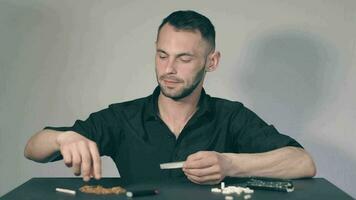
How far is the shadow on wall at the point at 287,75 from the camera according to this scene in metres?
2.06

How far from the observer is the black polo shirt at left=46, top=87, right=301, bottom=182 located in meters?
1.57

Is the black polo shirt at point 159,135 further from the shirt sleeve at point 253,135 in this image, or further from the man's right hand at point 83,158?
the man's right hand at point 83,158

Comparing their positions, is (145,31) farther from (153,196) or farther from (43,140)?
(153,196)

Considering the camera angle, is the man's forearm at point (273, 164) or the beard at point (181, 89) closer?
the man's forearm at point (273, 164)

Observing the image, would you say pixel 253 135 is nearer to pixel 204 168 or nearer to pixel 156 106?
pixel 156 106

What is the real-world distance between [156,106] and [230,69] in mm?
515

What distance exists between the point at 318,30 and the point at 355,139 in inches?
18.1

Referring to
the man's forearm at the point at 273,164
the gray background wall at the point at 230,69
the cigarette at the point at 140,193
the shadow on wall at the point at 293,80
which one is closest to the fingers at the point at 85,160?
the cigarette at the point at 140,193

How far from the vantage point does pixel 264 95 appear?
6.76ft

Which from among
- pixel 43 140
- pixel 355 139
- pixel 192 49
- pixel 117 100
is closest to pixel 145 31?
pixel 117 100

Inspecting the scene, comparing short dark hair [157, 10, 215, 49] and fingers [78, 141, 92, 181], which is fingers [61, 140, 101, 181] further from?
short dark hair [157, 10, 215, 49]

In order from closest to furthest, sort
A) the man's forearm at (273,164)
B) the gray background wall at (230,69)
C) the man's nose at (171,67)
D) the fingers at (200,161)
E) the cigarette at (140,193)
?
1. the cigarette at (140,193)
2. the fingers at (200,161)
3. the man's forearm at (273,164)
4. the man's nose at (171,67)
5. the gray background wall at (230,69)

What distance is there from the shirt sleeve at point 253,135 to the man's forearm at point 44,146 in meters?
0.58

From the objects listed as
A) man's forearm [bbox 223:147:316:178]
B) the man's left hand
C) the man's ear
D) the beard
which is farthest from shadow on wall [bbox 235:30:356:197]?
the man's left hand
